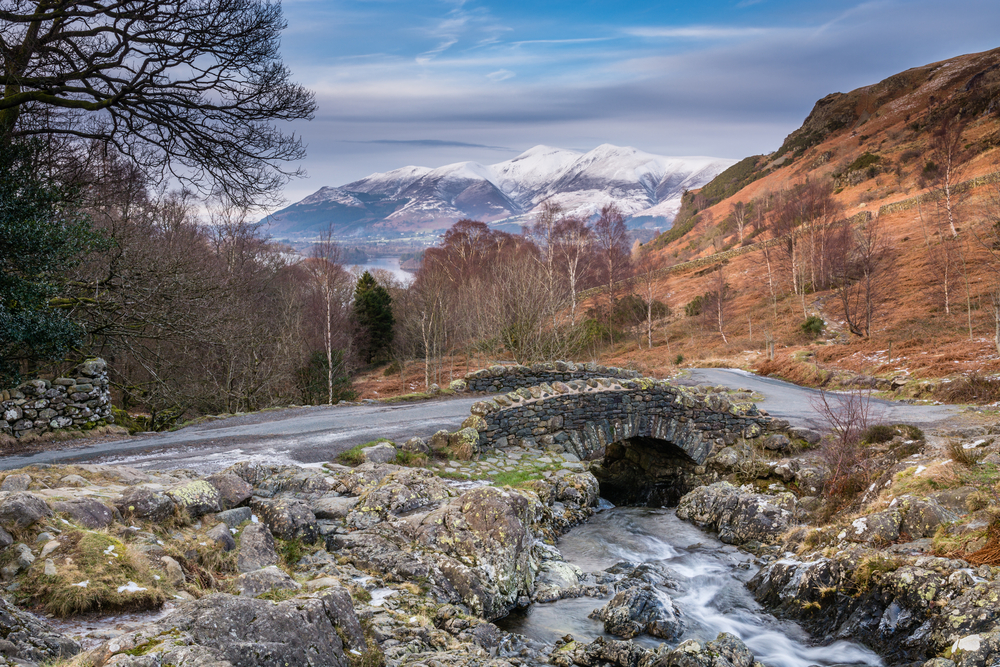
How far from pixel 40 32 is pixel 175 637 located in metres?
11.9

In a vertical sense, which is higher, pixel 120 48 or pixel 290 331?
pixel 120 48

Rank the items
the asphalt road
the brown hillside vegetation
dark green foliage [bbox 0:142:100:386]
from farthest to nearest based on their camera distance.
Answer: the brown hillside vegetation → the asphalt road → dark green foliage [bbox 0:142:100:386]

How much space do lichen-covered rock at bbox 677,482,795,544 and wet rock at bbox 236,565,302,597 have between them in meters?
8.88

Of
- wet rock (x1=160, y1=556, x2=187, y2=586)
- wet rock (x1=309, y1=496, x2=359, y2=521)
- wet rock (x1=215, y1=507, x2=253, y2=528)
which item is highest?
wet rock (x1=160, y1=556, x2=187, y2=586)

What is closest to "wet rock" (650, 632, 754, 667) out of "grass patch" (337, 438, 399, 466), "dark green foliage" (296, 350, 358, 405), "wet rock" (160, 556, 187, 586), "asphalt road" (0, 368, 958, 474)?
"wet rock" (160, 556, 187, 586)

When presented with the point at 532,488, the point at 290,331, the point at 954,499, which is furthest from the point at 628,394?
the point at 290,331

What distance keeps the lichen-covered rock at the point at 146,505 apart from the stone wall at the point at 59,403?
6886 mm

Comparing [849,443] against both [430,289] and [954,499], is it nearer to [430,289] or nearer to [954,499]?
[954,499]

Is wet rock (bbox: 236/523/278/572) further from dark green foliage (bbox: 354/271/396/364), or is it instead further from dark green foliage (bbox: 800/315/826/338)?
dark green foliage (bbox: 800/315/826/338)

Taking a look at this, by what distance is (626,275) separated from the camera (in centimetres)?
5178

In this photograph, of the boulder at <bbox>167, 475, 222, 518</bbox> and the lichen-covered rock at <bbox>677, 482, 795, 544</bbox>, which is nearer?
the boulder at <bbox>167, 475, 222, 518</bbox>

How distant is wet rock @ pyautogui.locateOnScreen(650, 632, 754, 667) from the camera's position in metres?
6.30

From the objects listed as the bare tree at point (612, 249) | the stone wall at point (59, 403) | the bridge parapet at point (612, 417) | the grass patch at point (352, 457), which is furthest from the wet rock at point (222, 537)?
the bare tree at point (612, 249)

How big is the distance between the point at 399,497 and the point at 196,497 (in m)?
2.90
